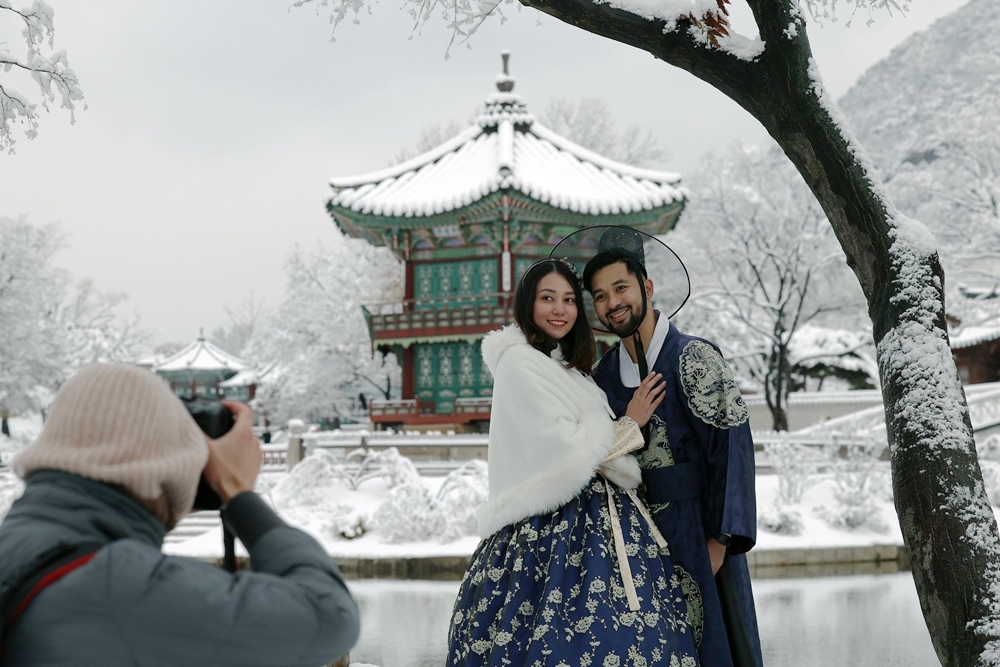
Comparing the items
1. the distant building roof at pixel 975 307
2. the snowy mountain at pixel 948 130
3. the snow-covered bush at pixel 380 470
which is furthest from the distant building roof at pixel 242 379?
the distant building roof at pixel 975 307

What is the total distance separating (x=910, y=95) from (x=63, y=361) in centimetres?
6159

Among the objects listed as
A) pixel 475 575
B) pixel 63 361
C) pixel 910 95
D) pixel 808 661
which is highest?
pixel 910 95

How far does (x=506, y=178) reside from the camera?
1789 centimetres

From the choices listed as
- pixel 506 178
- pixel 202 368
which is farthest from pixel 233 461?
pixel 202 368

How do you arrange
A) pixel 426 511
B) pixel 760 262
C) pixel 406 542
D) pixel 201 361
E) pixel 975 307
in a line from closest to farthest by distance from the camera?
1. pixel 406 542
2. pixel 426 511
3. pixel 975 307
4. pixel 760 262
5. pixel 201 361

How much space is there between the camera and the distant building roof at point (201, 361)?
3816 cm

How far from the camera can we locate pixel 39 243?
26.0m

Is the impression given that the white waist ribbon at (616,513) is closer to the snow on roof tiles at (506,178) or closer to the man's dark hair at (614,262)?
the man's dark hair at (614,262)

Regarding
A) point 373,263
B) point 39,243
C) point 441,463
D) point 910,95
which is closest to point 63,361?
point 39,243

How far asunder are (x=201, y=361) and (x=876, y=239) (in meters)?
38.0

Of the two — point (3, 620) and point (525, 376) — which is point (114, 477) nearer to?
point (3, 620)

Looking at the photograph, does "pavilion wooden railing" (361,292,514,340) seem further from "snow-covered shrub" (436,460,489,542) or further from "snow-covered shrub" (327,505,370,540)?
"snow-covered shrub" (327,505,370,540)

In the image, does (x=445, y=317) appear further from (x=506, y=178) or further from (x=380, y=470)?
(x=380, y=470)

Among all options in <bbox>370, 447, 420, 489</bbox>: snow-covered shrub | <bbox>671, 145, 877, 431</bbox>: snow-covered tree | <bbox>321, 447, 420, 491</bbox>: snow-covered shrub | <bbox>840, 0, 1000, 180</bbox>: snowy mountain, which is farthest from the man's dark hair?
<bbox>840, 0, 1000, 180</bbox>: snowy mountain
